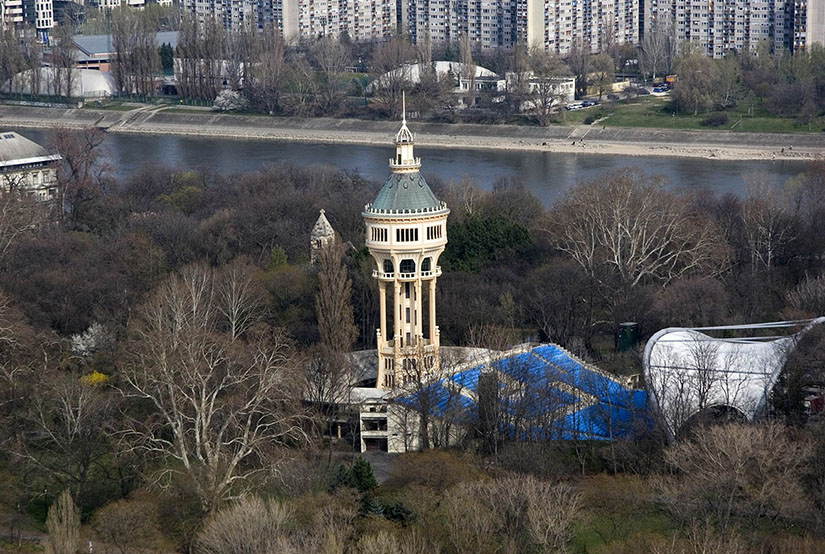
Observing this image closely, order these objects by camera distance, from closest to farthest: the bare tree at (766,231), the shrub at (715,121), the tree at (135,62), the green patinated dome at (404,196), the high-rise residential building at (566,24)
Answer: the green patinated dome at (404,196)
the bare tree at (766,231)
the shrub at (715,121)
the tree at (135,62)
the high-rise residential building at (566,24)

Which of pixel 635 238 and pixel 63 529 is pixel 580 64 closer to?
pixel 635 238

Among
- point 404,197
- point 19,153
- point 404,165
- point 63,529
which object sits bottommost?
point 63,529

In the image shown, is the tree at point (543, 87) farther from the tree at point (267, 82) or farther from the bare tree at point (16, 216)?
the bare tree at point (16, 216)

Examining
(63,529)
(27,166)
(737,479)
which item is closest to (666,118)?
(27,166)

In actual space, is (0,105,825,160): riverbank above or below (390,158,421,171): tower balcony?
below

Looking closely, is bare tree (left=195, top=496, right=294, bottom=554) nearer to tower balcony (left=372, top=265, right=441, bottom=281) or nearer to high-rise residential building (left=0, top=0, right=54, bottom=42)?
tower balcony (left=372, top=265, right=441, bottom=281)

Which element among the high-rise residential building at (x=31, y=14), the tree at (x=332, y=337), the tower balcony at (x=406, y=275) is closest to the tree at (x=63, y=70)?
the high-rise residential building at (x=31, y=14)

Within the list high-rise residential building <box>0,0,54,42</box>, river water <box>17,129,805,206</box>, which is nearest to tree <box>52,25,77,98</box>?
river water <box>17,129,805,206</box>
